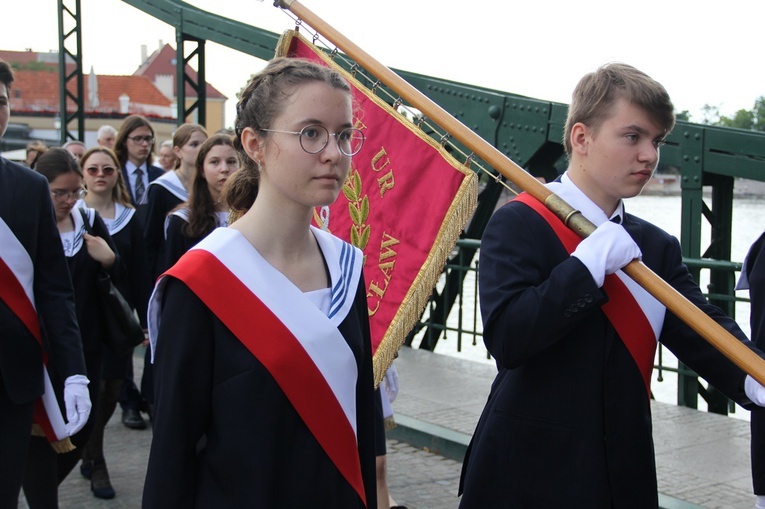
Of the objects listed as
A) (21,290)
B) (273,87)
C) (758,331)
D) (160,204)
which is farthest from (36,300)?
(160,204)

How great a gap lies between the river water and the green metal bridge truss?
0.25 m

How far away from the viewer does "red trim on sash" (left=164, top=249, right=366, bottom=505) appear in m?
2.02

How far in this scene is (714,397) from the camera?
23.1 ft

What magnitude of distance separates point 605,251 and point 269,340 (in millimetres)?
845

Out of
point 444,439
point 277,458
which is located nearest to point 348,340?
point 277,458

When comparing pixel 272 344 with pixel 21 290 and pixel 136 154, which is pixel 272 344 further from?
pixel 136 154

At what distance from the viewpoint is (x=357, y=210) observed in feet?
13.4

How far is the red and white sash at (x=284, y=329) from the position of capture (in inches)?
80.1

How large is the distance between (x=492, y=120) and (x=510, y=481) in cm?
624

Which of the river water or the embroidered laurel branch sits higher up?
the embroidered laurel branch

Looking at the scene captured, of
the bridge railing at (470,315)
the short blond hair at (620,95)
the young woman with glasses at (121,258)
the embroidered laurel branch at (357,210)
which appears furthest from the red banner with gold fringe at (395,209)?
the bridge railing at (470,315)

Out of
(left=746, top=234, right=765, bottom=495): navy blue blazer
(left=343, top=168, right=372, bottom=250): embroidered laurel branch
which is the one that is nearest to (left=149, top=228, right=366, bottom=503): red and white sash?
(left=746, top=234, right=765, bottom=495): navy blue blazer

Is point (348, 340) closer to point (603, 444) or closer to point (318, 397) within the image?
point (318, 397)

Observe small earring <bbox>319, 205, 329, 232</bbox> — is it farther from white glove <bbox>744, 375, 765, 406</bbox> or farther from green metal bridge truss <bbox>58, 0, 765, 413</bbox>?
green metal bridge truss <bbox>58, 0, 765, 413</bbox>
